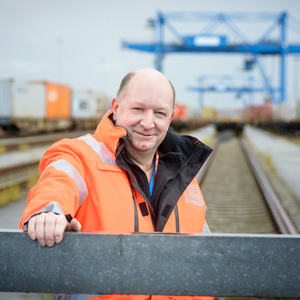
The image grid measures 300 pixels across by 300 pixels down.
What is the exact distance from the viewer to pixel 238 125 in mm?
32906

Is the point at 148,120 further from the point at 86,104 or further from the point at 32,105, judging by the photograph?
the point at 86,104

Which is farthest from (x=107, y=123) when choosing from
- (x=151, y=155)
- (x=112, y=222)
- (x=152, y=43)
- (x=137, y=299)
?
(x=152, y=43)

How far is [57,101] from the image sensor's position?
90.7ft

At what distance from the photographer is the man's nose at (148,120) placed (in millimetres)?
1837

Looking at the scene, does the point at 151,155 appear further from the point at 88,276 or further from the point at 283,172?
the point at 283,172

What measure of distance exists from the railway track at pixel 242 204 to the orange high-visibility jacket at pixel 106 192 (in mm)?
3395

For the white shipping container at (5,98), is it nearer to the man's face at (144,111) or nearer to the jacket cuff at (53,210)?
the man's face at (144,111)

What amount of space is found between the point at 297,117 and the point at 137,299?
3028cm

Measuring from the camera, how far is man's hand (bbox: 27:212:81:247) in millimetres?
1201

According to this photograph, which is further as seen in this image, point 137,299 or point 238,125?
point 238,125

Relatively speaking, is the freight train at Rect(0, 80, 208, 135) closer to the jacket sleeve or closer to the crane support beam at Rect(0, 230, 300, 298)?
the jacket sleeve

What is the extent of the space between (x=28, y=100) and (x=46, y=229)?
24.8 m

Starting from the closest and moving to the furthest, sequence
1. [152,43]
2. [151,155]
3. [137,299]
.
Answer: [137,299] < [151,155] < [152,43]

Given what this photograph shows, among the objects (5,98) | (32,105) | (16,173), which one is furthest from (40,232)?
(32,105)
